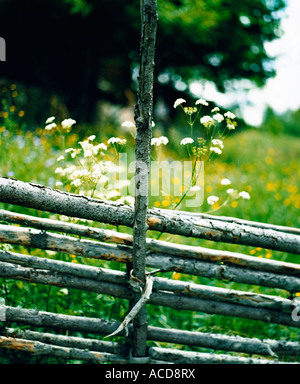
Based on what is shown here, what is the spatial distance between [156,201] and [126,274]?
2.72 feet

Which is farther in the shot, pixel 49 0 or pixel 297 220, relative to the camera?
pixel 49 0

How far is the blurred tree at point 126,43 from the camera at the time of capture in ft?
23.2

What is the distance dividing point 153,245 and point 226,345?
0.91 meters

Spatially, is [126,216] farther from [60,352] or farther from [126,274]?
[60,352]

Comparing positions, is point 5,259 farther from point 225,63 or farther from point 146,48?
point 225,63

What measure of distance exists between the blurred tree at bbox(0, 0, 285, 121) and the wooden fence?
5.70m

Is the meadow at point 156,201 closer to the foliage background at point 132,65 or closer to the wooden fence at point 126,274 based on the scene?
the foliage background at point 132,65

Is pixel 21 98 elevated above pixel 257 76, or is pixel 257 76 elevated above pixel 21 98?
pixel 257 76

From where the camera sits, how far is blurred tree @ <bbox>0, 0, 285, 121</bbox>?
706 centimetres

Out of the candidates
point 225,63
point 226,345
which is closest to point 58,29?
point 225,63

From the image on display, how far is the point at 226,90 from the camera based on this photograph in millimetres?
8805

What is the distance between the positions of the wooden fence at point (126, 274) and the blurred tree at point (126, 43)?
18.7 ft

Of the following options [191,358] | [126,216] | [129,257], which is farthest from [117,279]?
[191,358]

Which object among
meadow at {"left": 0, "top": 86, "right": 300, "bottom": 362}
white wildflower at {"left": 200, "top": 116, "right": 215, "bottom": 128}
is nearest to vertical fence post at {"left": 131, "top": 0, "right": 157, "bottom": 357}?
meadow at {"left": 0, "top": 86, "right": 300, "bottom": 362}
